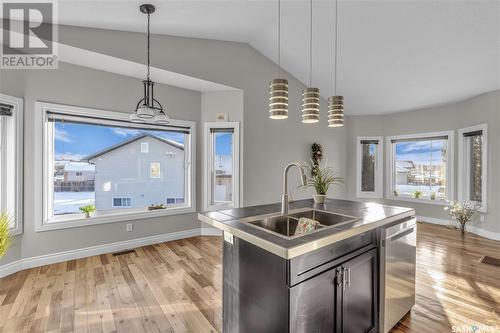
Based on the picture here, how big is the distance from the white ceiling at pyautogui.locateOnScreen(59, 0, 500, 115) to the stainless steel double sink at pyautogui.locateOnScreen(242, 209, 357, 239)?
2.56 meters

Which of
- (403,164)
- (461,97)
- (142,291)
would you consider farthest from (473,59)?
(142,291)

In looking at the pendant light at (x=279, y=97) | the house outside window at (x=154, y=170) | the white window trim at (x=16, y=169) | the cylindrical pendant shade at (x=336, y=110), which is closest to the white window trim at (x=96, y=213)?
the white window trim at (x=16, y=169)

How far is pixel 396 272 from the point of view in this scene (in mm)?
1827

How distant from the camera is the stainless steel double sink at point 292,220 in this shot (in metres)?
1.80

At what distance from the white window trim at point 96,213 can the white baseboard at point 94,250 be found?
0.35 meters

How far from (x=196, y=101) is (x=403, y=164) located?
502 centimetres

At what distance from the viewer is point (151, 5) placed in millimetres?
2588

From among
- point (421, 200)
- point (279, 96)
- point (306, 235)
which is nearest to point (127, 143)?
point (279, 96)

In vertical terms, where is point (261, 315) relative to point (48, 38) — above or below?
below

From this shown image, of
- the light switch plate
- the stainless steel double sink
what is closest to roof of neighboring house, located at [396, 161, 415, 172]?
the stainless steel double sink

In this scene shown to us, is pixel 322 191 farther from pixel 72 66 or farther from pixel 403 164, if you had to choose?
pixel 403 164

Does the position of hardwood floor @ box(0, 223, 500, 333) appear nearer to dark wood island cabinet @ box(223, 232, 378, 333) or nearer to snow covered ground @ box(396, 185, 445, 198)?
dark wood island cabinet @ box(223, 232, 378, 333)

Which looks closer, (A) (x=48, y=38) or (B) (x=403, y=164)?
(A) (x=48, y=38)

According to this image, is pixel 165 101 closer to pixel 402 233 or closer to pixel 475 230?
pixel 402 233
